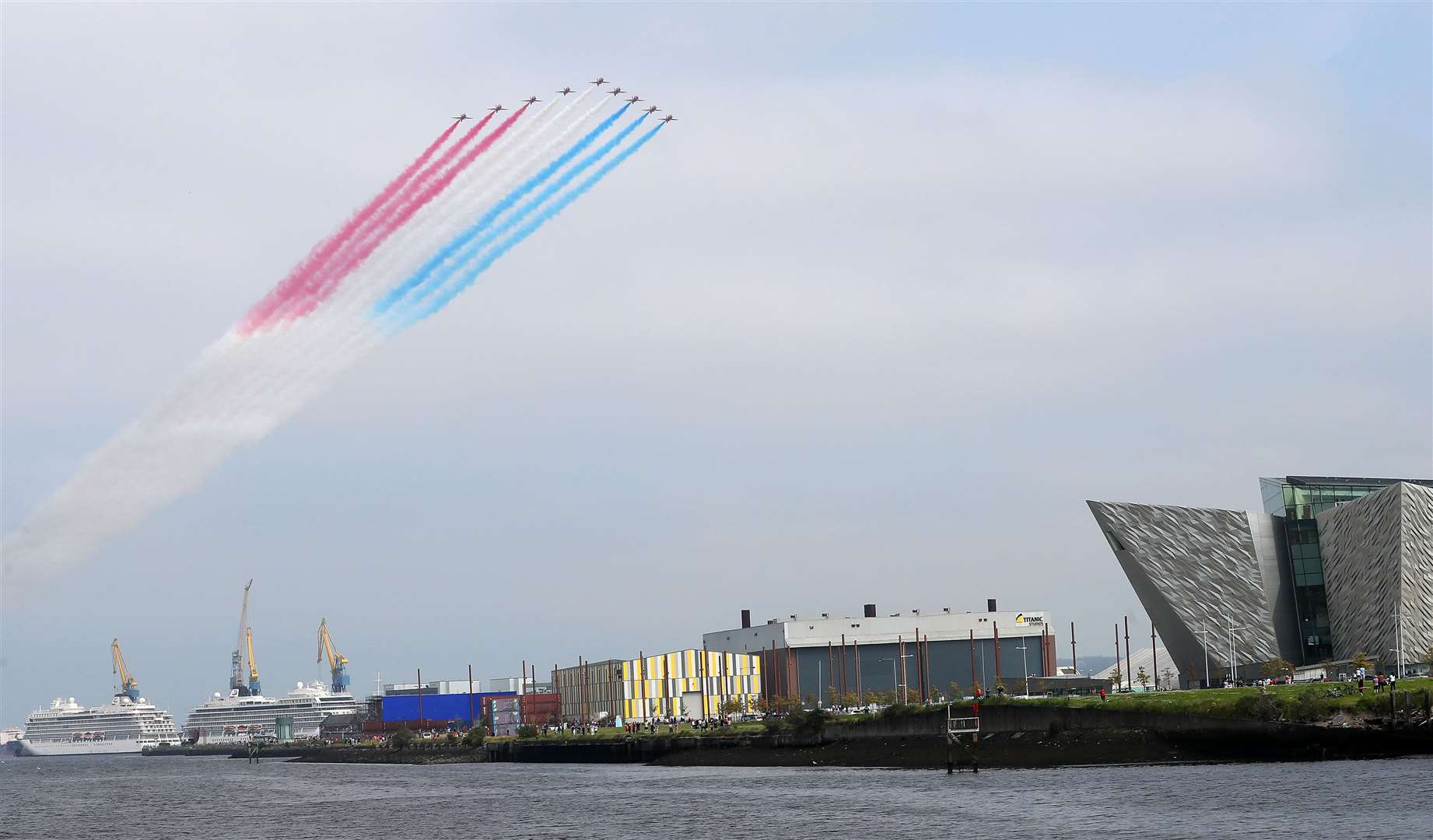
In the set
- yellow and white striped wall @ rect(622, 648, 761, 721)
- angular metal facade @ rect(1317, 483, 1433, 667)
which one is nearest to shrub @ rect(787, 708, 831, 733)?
angular metal facade @ rect(1317, 483, 1433, 667)

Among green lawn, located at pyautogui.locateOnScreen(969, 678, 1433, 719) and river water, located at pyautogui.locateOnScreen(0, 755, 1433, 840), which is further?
green lawn, located at pyautogui.locateOnScreen(969, 678, 1433, 719)

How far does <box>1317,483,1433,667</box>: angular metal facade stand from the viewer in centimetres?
11656

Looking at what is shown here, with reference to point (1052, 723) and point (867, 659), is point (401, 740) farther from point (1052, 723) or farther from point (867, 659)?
point (1052, 723)

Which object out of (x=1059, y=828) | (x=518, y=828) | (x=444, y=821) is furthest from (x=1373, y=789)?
(x=444, y=821)

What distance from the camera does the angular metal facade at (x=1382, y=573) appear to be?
4589 inches

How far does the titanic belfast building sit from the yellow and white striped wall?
170ft

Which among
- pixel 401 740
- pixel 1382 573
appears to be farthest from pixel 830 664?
pixel 1382 573

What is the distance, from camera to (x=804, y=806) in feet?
256

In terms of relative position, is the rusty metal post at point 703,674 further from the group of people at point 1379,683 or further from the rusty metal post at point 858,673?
the group of people at point 1379,683

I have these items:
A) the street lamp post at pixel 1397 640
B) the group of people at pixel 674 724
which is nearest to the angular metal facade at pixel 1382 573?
the street lamp post at pixel 1397 640

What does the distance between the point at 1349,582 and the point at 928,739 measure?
137 feet

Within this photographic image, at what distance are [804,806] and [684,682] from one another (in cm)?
9678

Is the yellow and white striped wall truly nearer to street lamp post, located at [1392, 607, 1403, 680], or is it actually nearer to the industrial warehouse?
the industrial warehouse

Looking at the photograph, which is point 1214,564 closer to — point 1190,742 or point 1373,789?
point 1190,742
